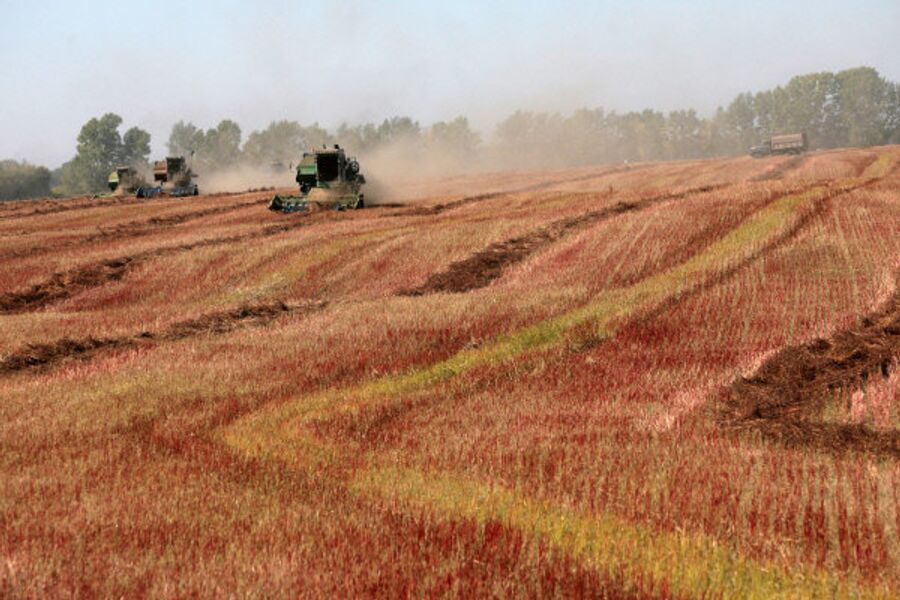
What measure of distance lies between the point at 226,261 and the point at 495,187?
38038 mm

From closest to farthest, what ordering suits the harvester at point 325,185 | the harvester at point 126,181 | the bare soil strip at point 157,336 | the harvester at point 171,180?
the bare soil strip at point 157,336 < the harvester at point 325,185 < the harvester at point 171,180 < the harvester at point 126,181

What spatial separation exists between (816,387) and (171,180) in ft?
207

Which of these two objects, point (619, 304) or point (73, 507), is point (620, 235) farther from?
point (73, 507)

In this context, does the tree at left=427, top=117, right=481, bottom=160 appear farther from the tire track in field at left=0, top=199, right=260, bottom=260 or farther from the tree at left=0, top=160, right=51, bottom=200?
the tire track in field at left=0, top=199, right=260, bottom=260

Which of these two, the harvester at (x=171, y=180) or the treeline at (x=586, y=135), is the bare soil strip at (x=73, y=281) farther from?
the treeline at (x=586, y=135)

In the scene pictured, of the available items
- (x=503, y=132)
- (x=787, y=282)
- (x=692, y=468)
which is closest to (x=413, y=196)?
(x=787, y=282)

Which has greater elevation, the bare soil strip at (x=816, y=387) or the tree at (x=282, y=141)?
the tree at (x=282, y=141)

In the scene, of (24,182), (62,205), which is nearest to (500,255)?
(62,205)

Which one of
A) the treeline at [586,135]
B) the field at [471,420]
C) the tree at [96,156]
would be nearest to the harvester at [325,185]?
the field at [471,420]

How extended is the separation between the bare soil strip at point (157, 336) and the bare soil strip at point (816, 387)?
36.7 feet

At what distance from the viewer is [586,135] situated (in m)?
172

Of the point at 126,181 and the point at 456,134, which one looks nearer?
the point at 126,181

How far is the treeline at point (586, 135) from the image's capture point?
492 ft

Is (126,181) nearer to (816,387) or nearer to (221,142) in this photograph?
(816,387)
